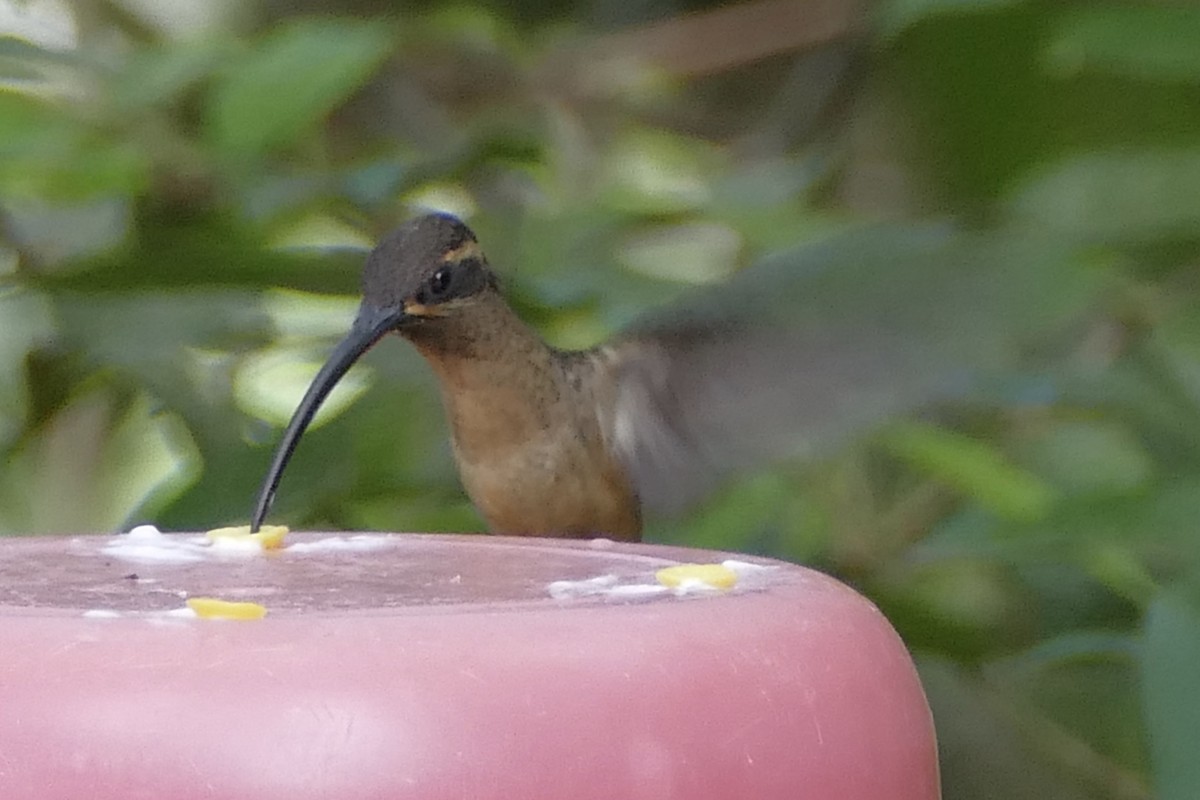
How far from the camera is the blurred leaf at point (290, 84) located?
1928 millimetres

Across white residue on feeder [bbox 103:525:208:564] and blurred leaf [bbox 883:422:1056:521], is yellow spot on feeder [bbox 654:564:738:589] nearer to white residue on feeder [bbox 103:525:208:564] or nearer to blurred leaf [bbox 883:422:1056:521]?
white residue on feeder [bbox 103:525:208:564]

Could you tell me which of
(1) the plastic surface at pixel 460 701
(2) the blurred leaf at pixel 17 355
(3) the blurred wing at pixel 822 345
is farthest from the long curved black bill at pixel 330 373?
(1) the plastic surface at pixel 460 701

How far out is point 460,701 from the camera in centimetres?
92

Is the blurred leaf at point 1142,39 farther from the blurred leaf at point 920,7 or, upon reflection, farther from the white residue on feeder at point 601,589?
the white residue on feeder at point 601,589

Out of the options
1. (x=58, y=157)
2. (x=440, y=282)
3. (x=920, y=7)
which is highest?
(x=920, y=7)

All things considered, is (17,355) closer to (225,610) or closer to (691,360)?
(691,360)

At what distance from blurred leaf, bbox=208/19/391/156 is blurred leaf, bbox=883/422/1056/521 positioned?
72 cm

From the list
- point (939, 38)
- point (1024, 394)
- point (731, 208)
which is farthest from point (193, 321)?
point (939, 38)

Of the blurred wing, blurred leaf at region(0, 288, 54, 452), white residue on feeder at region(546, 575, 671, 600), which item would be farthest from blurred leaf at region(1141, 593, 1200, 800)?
blurred leaf at region(0, 288, 54, 452)

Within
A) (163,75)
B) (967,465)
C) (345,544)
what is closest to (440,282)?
(163,75)

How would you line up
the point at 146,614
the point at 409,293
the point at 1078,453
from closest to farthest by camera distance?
the point at 146,614 → the point at 409,293 → the point at 1078,453

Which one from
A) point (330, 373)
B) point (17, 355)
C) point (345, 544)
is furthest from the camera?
point (17, 355)

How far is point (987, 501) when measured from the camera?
7.00ft

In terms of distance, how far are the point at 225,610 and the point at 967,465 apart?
1277 millimetres
